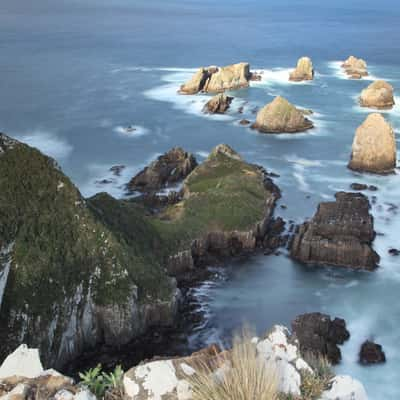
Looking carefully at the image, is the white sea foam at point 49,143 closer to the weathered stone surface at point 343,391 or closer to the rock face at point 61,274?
the rock face at point 61,274

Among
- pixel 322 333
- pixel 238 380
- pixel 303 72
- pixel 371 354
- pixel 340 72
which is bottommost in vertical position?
pixel 371 354

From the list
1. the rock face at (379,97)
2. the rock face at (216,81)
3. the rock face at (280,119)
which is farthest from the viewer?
the rock face at (216,81)

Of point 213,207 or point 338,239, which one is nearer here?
point 338,239

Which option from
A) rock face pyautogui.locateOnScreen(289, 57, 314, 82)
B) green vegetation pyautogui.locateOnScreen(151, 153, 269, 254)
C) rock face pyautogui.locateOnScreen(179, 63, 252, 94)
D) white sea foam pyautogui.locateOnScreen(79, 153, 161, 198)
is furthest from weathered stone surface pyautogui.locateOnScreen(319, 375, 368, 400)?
rock face pyautogui.locateOnScreen(289, 57, 314, 82)

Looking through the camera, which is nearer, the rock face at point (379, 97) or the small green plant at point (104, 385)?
the small green plant at point (104, 385)

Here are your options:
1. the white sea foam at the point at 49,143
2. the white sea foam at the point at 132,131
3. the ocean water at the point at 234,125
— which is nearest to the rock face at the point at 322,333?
the ocean water at the point at 234,125

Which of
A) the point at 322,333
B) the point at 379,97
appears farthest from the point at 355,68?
the point at 322,333

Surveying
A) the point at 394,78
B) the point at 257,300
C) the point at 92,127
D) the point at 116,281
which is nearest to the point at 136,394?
the point at 116,281

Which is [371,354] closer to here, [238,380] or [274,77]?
[238,380]
